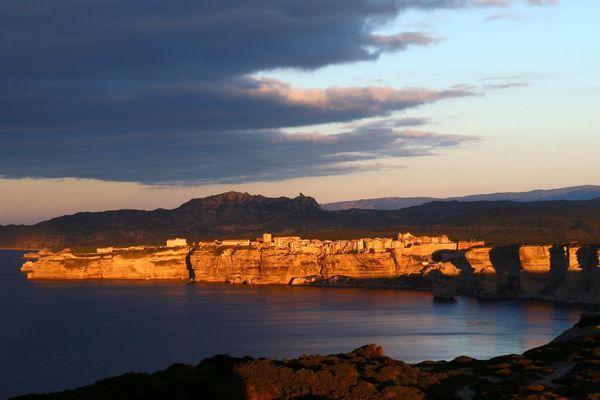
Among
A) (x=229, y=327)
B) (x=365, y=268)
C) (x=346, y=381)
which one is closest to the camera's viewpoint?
(x=346, y=381)

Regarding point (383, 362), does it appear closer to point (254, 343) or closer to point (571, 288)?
point (254, 343)

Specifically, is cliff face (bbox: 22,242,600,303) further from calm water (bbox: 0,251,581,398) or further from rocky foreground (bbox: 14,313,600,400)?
rocky foreground (bbox: 14,313,600,400)

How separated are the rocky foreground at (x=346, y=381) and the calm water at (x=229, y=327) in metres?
28.1

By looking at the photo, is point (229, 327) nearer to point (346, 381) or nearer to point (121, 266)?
point (346, 381)

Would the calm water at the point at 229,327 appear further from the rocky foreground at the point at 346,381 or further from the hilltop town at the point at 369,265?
the rocky foreground at the point at 346,381

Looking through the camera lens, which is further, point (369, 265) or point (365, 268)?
point (365, 268)

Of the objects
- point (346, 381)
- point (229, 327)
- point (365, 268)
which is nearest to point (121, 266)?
point (365, 268)

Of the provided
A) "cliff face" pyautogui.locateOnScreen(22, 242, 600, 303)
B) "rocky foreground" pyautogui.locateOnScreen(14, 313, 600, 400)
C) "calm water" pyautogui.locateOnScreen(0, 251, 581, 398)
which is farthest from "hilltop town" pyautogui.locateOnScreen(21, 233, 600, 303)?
"rocky foreground" pyautogui.locateOnScreen(14, 313, 600, 400)

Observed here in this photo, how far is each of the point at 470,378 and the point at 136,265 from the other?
403 ft

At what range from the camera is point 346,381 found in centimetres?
2664

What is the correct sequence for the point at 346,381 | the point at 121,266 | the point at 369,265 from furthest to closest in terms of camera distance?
1. the point at 121,266
2. the point at 369,265
3. the point at 346,381

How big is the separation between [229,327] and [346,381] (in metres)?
55.1

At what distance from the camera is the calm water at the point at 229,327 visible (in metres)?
62.7

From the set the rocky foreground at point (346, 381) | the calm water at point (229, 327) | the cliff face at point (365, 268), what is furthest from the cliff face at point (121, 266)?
the rocky foreground at point (346, 381)
